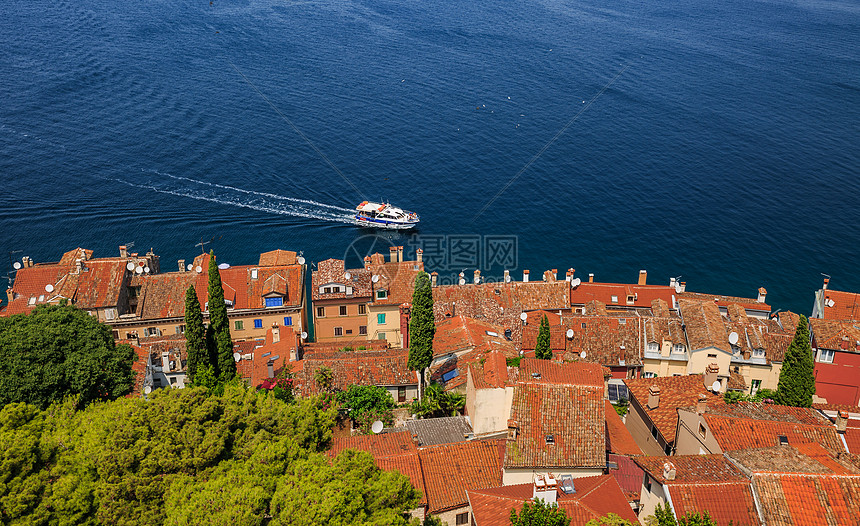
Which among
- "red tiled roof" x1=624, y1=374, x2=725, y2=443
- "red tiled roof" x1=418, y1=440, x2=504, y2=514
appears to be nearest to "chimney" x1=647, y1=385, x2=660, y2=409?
"red tiled roof" x1=624, y1=374, x2=725, y2=443

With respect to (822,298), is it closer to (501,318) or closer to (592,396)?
(501,318)

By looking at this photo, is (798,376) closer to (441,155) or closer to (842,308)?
(842,308)

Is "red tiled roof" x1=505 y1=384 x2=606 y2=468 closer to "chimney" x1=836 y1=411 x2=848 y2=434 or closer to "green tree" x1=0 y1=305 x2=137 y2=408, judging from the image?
"chimney" x1=836 y1=411 x2=848 y2=434

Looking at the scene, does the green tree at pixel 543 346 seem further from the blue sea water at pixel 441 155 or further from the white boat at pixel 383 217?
the white boat at pixel 383 217

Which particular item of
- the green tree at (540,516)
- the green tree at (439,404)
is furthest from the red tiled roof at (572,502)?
the green tree at (439,404)

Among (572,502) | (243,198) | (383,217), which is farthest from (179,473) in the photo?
(243,198)
